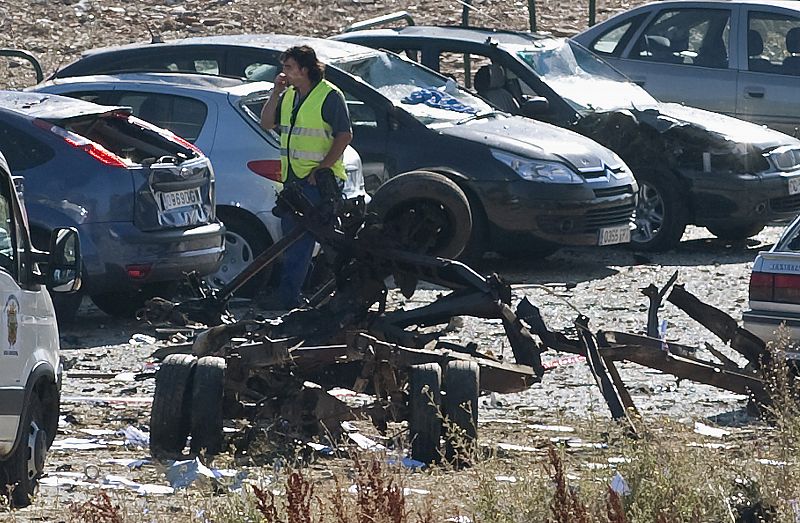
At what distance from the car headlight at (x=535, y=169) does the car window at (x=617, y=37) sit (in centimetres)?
444

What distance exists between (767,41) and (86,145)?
8650 mm

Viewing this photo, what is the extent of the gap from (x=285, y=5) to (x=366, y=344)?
17828 mm

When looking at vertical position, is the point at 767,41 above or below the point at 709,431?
below

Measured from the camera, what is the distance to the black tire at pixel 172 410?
750cm

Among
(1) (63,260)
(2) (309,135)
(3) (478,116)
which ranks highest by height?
(1) (63,260)

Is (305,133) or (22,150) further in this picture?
(305,133)

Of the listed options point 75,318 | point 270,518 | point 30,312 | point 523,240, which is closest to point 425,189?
point 523,240

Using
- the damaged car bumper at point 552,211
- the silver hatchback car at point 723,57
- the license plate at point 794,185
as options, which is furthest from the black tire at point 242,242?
the silver hatchback car at point 723,57

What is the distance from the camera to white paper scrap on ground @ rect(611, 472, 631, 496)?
18.5 feet

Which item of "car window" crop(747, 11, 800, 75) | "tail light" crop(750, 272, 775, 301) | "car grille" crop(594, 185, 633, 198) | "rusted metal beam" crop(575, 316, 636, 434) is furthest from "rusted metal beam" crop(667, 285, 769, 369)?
"car window" crop(747, 11, 800, 75)

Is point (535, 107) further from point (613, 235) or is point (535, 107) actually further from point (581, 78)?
point (613, 235)

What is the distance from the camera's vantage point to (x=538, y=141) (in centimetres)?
1361

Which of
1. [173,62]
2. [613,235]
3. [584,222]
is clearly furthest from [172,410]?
[173,62]

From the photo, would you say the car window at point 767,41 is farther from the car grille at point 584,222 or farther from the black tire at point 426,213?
the black tire at point 426,213
